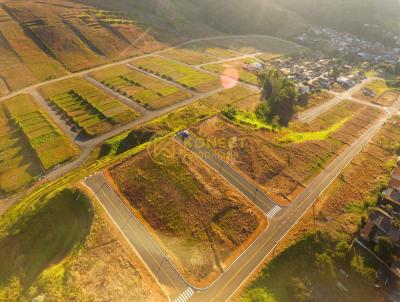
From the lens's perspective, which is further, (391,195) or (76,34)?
(76,34)

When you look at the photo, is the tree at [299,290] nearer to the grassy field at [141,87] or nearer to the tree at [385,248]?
the tree at [385,248]

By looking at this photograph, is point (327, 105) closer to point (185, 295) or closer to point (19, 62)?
point (185, 295)

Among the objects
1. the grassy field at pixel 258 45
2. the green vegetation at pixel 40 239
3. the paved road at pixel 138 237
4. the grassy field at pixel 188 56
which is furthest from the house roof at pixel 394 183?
the grassy field at pixel 258 45

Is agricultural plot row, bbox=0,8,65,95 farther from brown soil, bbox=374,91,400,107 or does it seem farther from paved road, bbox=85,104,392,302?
brown soil, bbox=374,91,400,107

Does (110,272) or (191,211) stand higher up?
(191,211)

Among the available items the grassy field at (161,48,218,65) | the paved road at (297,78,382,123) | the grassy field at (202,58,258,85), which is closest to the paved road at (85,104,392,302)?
the paved road at (297,78,382,123)

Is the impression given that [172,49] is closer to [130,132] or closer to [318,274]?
[130,132]

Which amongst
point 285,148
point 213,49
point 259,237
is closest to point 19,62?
point 213,49

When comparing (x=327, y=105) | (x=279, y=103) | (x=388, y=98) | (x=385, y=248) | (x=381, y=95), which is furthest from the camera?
(x=381, y=95)
